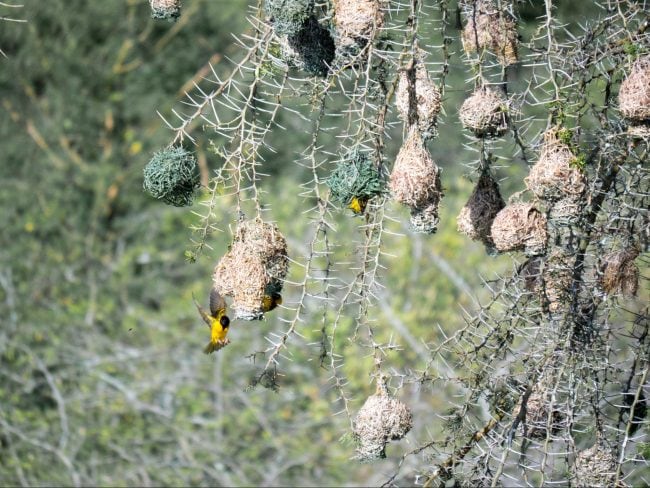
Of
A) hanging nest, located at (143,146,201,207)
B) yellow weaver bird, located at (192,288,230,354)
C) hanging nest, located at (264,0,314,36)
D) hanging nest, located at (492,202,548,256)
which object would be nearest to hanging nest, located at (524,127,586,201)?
hanging nest, located at (492,202,548,256)

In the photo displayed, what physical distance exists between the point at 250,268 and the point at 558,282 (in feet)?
2.69

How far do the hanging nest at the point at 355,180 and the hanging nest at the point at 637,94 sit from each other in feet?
2.01

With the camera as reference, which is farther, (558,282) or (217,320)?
(217,320)

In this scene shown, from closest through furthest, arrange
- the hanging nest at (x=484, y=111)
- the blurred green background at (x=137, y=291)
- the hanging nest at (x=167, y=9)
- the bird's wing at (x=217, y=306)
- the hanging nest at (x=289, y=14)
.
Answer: the hanging nest at (x=289, y=14) < the hanging nest at (x=484, y=111) < the hanging nest at (x=167, y=9) < the bird's wing at (x=217, y=306) < the blurred green background at (x=137, y=291)

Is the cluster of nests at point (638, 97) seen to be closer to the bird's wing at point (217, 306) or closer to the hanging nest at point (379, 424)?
the hanging nest at point (379, 424)

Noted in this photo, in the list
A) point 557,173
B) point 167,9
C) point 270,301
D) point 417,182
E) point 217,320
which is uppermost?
point 167,9

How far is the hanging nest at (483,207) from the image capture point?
8.34 ft

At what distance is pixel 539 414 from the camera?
7.94ft

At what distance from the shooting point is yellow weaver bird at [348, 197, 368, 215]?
2.27 meters

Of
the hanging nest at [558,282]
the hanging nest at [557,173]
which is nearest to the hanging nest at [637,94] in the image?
the hanging nest at [557,173]

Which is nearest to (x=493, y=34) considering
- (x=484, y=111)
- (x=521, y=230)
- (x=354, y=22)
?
(x=484, y=111)

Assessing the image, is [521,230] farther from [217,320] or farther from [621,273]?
[217,320]

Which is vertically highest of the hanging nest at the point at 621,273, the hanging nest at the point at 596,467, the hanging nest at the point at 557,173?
the hanging nest at the point at 557,173

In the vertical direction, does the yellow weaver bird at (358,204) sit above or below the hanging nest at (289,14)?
below
